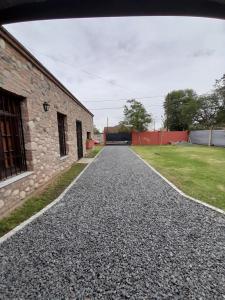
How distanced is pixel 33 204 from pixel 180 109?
42.3 meters

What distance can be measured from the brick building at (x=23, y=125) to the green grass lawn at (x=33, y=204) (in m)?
0.19

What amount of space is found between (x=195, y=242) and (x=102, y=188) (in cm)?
310

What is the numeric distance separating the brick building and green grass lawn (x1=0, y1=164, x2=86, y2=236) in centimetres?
19

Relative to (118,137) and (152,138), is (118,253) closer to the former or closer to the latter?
(152,138)

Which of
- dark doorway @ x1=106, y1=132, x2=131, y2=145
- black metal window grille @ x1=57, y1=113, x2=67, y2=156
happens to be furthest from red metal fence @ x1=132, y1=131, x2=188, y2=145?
black metal window grille @ x1=57, y1=113, x2=67, y2=156

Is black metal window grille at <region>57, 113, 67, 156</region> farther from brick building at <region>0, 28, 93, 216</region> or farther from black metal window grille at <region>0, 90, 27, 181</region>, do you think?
black metal window grille at <region>0, 90, 27, 181</region>

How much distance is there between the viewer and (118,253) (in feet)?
7.90

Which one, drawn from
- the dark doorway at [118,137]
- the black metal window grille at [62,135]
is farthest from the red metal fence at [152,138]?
the black metal window grille at [62,135]

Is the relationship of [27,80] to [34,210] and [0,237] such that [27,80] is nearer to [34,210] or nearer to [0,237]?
[34,210]

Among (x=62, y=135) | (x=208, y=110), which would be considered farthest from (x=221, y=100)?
(x=62, y=135)

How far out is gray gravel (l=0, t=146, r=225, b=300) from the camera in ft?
6.06

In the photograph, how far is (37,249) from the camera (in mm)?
2512

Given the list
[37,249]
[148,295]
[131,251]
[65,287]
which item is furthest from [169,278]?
[37,249]

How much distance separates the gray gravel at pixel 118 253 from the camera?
1.85m
